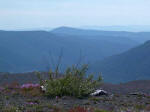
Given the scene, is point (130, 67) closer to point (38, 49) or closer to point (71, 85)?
point (71, 85)

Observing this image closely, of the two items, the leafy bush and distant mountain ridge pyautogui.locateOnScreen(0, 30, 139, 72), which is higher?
the leafy bush

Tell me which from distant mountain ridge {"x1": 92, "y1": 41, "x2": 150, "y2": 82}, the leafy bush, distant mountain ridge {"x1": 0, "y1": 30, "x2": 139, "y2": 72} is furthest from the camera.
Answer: distant mountain ridge {"x1": 0, "y1": 30, "x2": 139, "y2": 72}

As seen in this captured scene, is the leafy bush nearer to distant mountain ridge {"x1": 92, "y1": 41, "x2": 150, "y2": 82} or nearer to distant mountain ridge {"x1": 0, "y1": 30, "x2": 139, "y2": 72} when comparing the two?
distant mountain ridge {"x1": 92, "y1": 41, "x2": 150, "y2": 82}

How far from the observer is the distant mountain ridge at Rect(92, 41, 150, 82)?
5397 cm

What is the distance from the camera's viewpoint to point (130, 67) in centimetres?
6138

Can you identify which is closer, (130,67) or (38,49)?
(130,67)

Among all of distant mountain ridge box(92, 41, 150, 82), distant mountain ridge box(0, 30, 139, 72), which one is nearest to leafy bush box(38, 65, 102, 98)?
distant mountain ridge box(92, 41, 150, 82)

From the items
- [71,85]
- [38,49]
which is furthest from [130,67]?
[38,49]

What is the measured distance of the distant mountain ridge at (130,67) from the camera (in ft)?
177

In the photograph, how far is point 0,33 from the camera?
13138cm

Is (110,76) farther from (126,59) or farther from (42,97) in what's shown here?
(42,97)

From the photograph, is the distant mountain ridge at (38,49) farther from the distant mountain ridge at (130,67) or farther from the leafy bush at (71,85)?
the leafy bush at (71,85)

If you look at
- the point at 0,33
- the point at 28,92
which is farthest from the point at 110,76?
the point at 0,33

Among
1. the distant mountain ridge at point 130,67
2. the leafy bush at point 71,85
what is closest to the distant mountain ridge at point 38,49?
the distant mountain ridge at point 130,67
